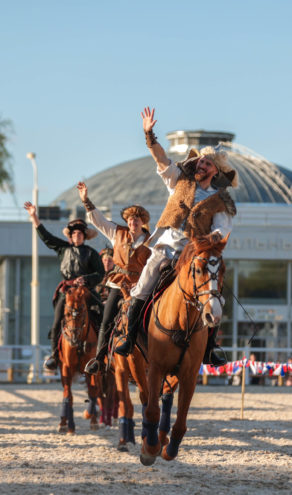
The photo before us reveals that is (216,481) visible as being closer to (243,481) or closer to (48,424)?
(243,481)

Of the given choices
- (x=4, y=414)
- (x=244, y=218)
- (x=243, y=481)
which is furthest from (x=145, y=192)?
(x=243, y=481)

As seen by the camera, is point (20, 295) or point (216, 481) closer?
point (216, 481)

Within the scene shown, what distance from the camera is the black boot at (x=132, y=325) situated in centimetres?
1088

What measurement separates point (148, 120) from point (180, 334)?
2189mm

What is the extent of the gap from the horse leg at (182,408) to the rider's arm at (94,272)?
19.0 feet

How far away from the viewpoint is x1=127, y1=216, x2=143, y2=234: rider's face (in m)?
13.0

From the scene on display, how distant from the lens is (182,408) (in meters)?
10.0

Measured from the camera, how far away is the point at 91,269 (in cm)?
1606

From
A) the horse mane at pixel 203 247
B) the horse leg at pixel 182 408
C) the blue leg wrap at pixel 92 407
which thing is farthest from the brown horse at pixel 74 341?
the horse mane at pixel 203 247

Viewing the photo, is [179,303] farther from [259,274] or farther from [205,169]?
[259,274]

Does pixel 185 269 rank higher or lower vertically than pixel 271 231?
lower

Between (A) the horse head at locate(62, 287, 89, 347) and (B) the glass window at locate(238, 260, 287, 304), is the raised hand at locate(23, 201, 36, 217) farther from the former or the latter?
(B) the glass window at locate(238, 260, 287, 304)

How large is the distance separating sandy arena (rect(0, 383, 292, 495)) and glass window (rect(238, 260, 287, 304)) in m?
Answer: 31.0

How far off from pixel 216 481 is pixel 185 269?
2.63 m
